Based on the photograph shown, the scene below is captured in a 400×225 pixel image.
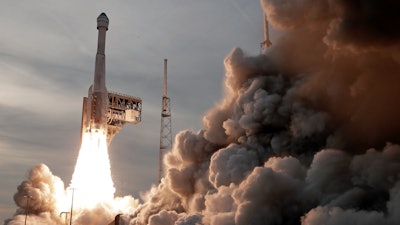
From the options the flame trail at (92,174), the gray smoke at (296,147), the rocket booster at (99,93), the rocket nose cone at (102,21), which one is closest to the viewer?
the gray smoke at (296,147)

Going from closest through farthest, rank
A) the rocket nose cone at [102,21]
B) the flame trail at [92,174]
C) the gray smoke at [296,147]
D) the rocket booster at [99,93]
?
the gray smoke at [296,147] → the flame trail at [92,174] → the rocket booster at [99,93] → the rocket nose cone at [102,21]

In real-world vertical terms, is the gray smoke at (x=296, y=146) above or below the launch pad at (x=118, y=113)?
below

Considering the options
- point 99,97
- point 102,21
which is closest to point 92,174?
point 99,97

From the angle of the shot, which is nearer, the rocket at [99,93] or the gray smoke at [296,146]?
the gray smoke at [296,146]

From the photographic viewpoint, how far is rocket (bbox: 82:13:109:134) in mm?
71000

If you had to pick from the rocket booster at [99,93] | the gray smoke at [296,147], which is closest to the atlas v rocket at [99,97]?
the rocket booster at [99,93]

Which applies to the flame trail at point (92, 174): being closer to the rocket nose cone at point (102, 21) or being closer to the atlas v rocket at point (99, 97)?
the atlas v rocket at point (99, 97)

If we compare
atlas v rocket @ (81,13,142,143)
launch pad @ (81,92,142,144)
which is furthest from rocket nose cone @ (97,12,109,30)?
launch pad @ (81,92,142,144)

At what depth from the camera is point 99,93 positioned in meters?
71.1

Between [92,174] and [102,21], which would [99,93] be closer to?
[102,21]

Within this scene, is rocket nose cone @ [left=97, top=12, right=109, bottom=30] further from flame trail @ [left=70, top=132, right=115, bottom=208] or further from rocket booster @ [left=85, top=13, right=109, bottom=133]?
flame trail @ [left=70, top=132, right=115, bottom=208]

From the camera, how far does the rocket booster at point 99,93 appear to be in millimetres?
71000

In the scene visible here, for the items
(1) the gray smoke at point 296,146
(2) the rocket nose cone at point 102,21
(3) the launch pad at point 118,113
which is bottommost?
(1) the gray smoke at point 296,146

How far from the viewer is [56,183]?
72062mm
